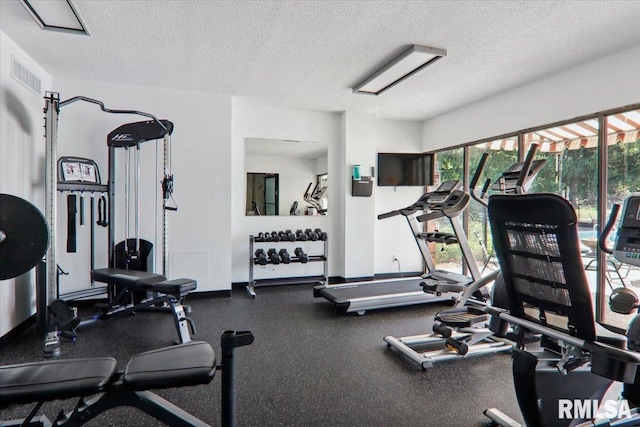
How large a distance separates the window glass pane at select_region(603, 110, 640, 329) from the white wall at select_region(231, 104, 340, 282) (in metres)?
3.43

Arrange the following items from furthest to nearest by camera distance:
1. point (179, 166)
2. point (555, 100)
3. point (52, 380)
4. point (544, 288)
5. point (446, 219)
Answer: point (446, 219) < point (179, 166) < point (555, 100) < point (544, 288) < point (52, 380)

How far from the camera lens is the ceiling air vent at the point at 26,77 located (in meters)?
3.17

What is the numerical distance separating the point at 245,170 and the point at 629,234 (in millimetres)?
4389

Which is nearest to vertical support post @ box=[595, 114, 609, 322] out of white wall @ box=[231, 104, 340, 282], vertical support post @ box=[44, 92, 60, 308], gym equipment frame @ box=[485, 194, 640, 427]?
gym equipment frame @ box=[485, 194, 640, 427]

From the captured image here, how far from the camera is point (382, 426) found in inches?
75.5

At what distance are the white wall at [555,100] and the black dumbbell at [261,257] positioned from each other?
338 cm

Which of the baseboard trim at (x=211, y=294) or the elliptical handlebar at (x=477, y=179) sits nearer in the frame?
the elliptical handlebar at (x=477, y=179)

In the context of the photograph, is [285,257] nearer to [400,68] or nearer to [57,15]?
[400,68]

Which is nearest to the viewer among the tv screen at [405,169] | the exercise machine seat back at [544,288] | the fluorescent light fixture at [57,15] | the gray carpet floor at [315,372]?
the exercise machine seat back at [544,288]

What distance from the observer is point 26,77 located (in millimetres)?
3373

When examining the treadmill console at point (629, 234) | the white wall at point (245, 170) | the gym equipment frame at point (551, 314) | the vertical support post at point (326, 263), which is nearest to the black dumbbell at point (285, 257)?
the white wall at point (245, 170)

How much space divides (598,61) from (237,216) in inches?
181

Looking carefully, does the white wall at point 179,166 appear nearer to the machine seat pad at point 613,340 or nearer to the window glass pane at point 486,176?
the window glass pane at point 486,176

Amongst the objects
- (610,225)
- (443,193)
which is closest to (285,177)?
(443,193)
